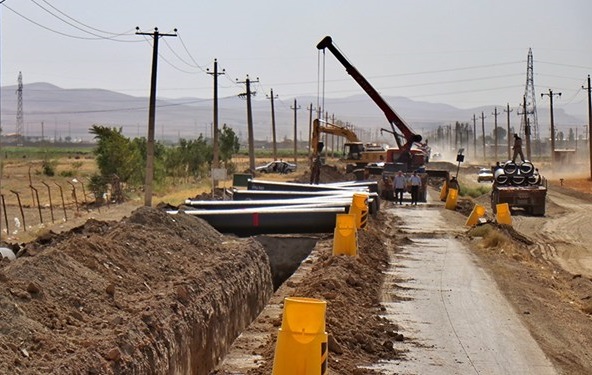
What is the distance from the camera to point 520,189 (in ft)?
142

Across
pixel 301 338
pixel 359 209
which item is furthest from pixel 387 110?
pixel 301 338

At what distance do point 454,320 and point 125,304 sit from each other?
188 inches

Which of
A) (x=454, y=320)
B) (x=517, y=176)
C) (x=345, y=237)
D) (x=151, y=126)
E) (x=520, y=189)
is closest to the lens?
(x=454, y=320)

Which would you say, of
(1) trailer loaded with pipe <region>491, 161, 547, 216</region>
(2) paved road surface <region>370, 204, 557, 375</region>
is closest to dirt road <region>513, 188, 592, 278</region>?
(1) trailer loaded with pipe <region>491, 161, 547, 216</region>

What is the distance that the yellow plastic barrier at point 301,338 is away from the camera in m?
8.59

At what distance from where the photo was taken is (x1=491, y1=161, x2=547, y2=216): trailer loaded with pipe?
142ft

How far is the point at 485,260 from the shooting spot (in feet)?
79.1

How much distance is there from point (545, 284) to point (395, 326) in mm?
7567

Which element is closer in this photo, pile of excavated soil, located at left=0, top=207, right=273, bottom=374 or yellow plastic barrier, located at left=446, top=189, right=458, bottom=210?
pile of excavated soil, located at left=0, top=207, right=273, bottom=374

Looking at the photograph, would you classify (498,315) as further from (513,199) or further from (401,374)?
(513,199)

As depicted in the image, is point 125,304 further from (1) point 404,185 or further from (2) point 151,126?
(1) point 404,185

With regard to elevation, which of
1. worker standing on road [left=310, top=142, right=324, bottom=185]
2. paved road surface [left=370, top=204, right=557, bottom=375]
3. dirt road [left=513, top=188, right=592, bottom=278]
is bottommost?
dirt road [left=513, top=188, right=592, bottom=278]

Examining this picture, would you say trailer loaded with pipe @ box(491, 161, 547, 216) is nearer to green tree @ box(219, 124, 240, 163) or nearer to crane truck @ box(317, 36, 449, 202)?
crane truck @ box(317, 36, 449, 202)

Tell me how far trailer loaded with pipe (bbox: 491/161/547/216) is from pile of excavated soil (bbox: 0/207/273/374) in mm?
23230
